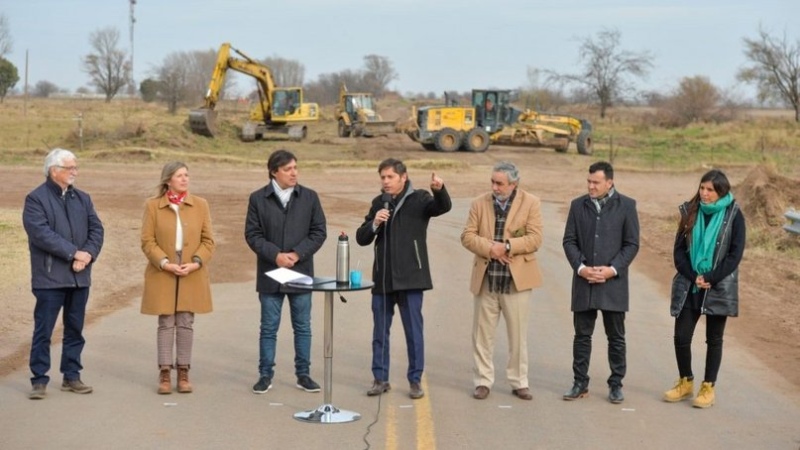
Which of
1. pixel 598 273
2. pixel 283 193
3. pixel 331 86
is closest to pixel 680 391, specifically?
pixel 598 273


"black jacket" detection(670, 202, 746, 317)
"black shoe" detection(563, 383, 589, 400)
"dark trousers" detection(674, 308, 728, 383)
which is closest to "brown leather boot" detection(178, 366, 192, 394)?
"black shoe" detection(563, 383, 589, 400)

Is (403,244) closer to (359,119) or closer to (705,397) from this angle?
(705,397)

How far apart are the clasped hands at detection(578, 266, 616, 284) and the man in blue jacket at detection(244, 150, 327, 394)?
2.20 m

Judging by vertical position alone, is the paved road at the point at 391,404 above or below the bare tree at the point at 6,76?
below

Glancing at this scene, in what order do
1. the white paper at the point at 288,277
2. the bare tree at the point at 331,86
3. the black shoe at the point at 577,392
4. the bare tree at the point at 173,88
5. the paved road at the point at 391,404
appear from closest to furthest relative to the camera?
the paved road at the point at 391,404, the white paper at the point at 288,277, the black shoe at the point at 577,392, the bare tree at the point at 173,88, the bare tree at the point at 331,86

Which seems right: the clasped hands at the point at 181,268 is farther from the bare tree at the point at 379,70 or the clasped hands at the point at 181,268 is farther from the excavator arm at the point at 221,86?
the bare tree at the point at 379,70

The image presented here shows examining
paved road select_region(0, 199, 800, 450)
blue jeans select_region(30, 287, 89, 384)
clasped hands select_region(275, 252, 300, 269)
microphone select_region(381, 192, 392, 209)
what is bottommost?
paved road select_region(0, 199, 800, 450)

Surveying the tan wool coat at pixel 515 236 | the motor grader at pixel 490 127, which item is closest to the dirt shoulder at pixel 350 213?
the motor grader at pixel 490 127

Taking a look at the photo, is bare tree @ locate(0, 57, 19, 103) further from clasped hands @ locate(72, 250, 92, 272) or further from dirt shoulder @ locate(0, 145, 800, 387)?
clasped hands @ locate(72, 250, 92, 272)

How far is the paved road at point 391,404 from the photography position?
8367 millimetres

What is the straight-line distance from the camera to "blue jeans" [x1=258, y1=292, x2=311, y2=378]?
9.88m

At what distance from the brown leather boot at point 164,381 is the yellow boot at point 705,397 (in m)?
4.21

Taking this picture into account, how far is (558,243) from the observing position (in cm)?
2166

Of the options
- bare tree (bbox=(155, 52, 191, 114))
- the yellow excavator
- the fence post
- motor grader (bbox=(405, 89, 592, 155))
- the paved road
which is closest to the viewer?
the paved road
